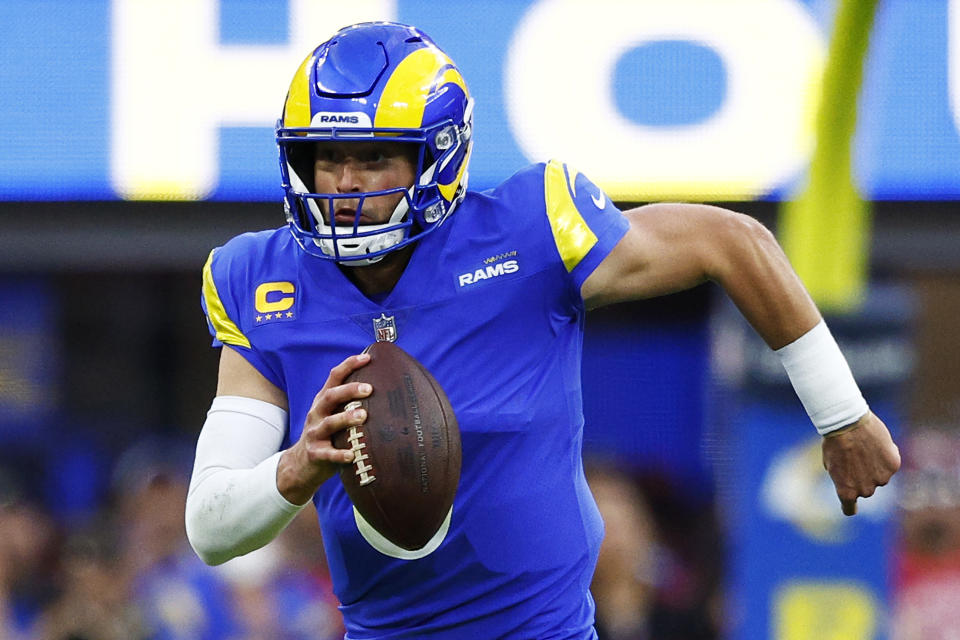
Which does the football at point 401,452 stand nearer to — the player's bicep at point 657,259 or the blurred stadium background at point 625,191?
the player's bicep at point 657,259

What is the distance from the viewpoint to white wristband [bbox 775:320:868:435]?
2574mm

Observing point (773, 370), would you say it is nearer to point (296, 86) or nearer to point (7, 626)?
point (296, 86)

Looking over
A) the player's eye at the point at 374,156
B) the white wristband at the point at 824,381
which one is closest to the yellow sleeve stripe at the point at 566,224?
the player's eye at the point at 374,156

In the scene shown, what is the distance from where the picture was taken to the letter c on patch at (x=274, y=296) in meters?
2.60

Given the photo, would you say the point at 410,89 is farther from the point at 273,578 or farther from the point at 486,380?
the point at 273,578

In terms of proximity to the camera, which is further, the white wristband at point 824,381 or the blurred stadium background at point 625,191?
the blurred stadium background at point 625,191

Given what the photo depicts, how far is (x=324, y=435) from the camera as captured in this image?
2.24 m

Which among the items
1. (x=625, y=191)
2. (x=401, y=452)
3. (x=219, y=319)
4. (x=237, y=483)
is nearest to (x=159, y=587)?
(x=625, y=191)

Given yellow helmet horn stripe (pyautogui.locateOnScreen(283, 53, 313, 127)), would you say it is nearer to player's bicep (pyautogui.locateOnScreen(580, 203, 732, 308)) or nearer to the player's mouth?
the player's mouth

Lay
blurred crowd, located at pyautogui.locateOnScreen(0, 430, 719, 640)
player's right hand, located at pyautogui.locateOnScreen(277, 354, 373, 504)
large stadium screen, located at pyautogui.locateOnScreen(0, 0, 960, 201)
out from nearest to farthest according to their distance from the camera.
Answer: player's right hand, located at pyautogui.locateOnScreen(277, 354, 373, 504) → large stadium screen, located at pyautogui.locateOnScreen(0, 0, 960, 201) → blurred crowd, located at pyautogui.locateOnScreen(0, 430, 719, 640)

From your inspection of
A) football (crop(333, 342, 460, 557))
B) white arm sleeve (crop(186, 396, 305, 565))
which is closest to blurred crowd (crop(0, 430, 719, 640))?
white arm sleeve (crop(186, 396, 305, 565))

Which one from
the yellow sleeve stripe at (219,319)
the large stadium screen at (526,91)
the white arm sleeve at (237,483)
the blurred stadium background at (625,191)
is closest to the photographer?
the white arm sleeve at (237,483)

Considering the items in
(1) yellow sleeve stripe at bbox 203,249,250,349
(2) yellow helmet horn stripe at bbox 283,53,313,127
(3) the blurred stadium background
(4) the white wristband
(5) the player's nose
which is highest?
(2) yellow helmet horn stripe at bbox 283,53,313,127

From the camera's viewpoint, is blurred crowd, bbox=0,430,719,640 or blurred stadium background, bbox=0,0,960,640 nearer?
blurred stadium background, bbox=0,0,960,640
